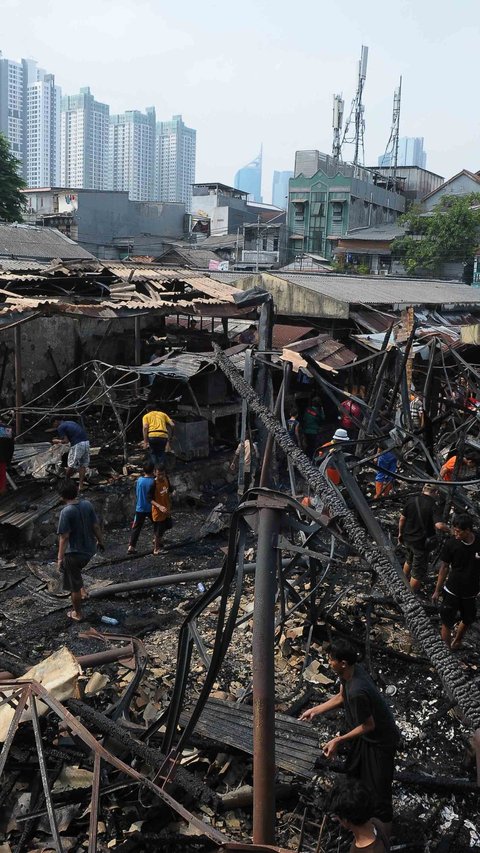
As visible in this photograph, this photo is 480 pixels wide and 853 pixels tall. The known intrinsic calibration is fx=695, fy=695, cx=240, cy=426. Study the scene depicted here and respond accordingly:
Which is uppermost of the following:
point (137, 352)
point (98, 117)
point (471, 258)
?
point (98, 117)

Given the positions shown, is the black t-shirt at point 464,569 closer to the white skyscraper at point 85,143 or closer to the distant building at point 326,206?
the distant building at point 326,206

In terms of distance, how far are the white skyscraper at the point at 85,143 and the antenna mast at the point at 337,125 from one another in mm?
68813

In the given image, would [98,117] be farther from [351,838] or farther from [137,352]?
[351,838]

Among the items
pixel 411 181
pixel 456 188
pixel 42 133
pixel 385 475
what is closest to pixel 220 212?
pixel 456 188

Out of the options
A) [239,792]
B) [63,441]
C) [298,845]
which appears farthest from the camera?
[63,441]

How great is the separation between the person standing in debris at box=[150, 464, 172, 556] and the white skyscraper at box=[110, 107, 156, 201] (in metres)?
111

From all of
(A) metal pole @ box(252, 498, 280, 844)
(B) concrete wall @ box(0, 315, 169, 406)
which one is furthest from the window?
(A) metal pole @ box(252, 498, 280, 844)

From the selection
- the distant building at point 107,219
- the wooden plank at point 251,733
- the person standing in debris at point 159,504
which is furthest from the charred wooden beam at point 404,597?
the distant building at point 107,219

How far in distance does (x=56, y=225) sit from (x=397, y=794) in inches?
1476

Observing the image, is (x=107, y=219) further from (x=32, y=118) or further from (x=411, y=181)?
(x=32, y=118)

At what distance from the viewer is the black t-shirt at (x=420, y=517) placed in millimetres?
7855

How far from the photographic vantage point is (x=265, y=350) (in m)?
7.08

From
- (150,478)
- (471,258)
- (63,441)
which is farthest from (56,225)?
(150,478)

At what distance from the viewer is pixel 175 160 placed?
398ft
